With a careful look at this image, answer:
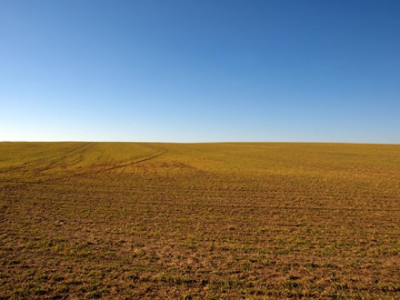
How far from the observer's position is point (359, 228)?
30.6 ft

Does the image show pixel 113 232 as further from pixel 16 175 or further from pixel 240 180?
pixel 16 175

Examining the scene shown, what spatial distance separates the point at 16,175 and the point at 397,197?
92.0 feet

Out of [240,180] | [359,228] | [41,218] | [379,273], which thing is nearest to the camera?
[379,273]

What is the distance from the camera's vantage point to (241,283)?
18.8 ft

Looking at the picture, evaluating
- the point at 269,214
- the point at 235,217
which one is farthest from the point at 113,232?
the point at 269,214

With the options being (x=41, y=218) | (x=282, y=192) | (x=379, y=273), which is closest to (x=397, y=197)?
(x=282, y=192)

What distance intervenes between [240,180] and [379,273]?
13.2m

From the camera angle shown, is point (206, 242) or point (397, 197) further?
point (397, 197)

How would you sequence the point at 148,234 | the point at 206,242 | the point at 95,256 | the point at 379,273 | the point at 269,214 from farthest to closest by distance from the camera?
the point at 269,214 < the point at 148,234 < the point at 206,242 < the point at 95,256 < the point at 379,273

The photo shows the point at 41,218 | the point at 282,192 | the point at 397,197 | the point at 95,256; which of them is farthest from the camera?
the point at 282,192

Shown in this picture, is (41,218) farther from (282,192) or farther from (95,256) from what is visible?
(282,192)

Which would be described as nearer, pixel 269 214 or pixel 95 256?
pixel 95 256

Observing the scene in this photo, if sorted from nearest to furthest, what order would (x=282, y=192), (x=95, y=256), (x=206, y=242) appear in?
(x=95, y=256)
(x=206, y=242)
(x=282, y=192)

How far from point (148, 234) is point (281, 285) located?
4.88 metres
